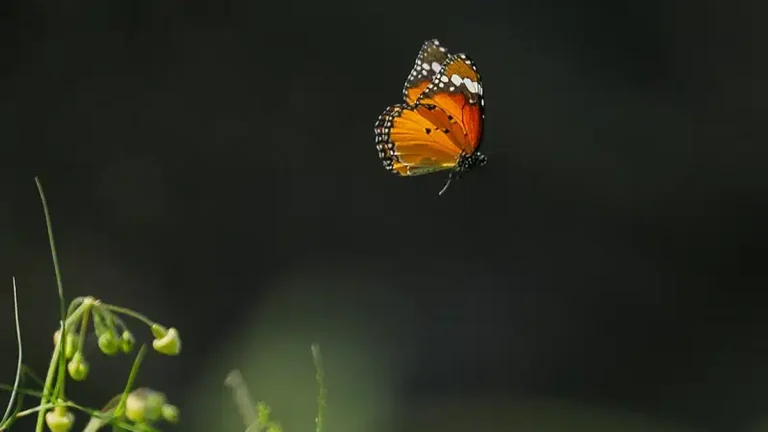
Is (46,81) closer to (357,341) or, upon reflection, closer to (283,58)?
(283,58)

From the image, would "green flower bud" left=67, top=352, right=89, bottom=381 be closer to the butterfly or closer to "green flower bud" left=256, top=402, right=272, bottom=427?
"green flower bud" left=256, top=402, right=272, bottom=427

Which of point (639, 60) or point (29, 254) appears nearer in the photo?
point (29, 254)

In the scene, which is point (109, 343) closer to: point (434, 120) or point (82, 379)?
point (82, 379)

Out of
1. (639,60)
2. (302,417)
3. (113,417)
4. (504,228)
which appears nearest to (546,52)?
(639,60)

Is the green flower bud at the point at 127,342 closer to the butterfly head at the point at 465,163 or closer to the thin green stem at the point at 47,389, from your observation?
the thin green stem at the point at 47,389

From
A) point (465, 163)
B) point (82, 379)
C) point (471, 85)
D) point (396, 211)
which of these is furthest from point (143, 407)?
point (396, 211)

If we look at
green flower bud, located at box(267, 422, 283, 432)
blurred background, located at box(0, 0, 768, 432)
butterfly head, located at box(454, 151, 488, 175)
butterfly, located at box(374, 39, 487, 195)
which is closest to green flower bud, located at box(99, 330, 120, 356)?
green flower bud, located at box(267, 422, 283, 432)

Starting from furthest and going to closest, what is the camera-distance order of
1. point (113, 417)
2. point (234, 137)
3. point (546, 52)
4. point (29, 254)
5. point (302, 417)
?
point (546, 52) → point (234, 137) → point (29, 254) → point (302, 417) → point (113, 417)
